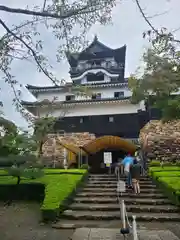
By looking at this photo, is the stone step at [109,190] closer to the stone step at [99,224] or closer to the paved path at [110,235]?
the stone step at [99,224]

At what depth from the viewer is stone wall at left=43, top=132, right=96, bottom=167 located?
69.5 feet

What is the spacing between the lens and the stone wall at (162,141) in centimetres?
1842

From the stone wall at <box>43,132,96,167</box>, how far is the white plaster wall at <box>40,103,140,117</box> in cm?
250

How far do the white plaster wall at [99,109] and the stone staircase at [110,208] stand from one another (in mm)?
13335

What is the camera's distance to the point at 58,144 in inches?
845

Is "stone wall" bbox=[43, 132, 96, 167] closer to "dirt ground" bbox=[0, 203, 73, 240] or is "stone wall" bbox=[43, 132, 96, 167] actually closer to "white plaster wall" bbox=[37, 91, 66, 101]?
"white plaster wall" bbox=[37, 91, 66, 101]

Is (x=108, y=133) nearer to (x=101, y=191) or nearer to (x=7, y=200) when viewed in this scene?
(x=101, y=191)

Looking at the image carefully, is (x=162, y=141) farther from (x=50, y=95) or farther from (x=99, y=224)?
(x=50, y=95)

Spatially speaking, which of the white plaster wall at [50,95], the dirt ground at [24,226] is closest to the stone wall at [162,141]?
the dirt ground at [24,226]

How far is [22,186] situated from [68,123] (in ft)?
46.7

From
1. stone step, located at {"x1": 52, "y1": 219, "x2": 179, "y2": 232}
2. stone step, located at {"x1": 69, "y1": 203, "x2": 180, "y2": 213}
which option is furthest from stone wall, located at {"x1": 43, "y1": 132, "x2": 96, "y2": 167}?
stone step, located at {"x1": 52, "y1": 219, "x2": 179, "y2": 232}

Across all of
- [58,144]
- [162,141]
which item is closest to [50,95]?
[58,144]

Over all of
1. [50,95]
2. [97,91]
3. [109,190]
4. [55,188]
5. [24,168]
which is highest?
[97,91]

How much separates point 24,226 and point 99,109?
60.0ft
